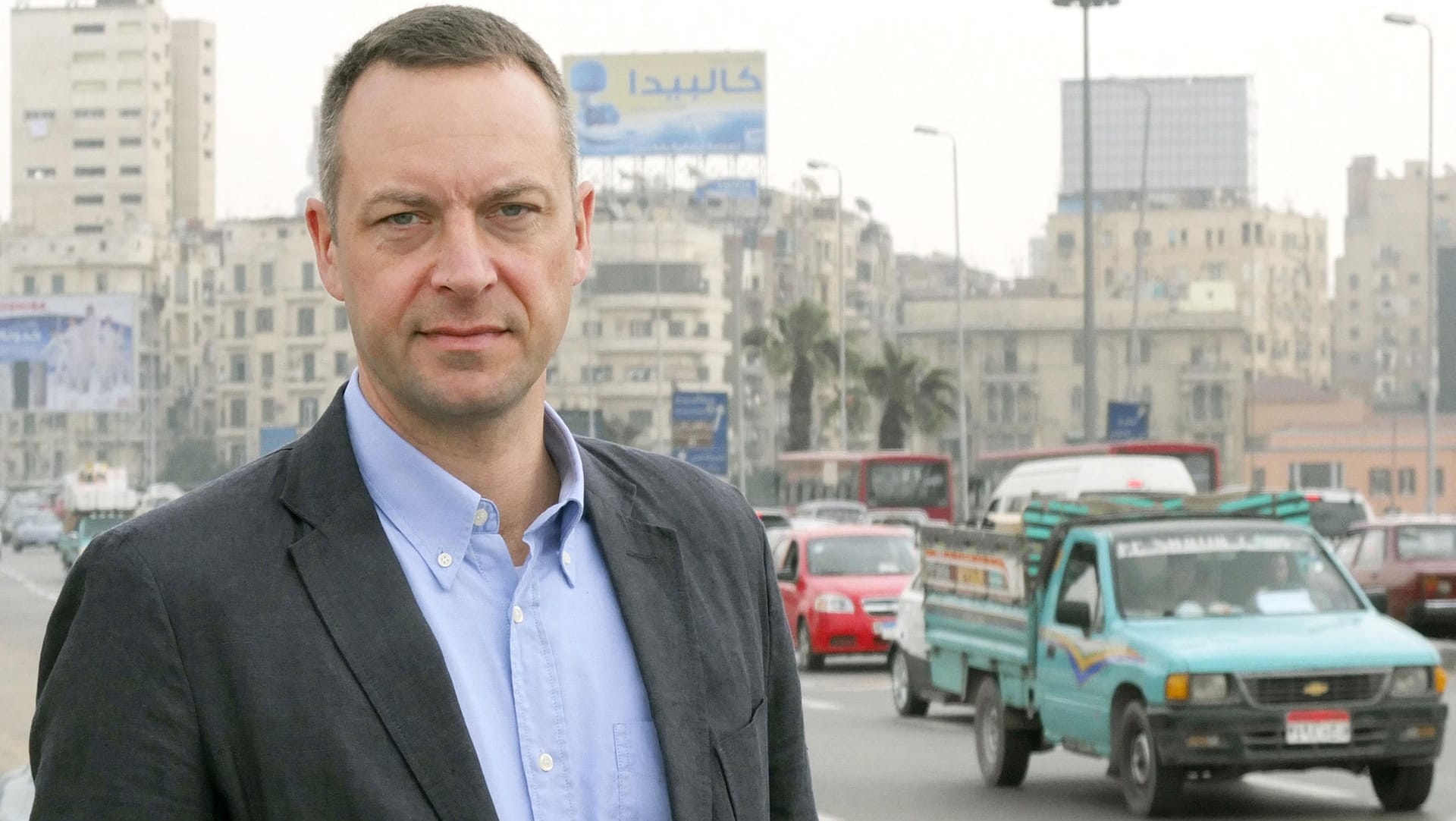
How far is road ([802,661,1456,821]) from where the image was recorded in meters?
13.8

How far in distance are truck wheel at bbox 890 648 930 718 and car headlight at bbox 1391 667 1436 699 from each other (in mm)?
7235

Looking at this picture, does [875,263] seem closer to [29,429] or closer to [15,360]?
[29,429]

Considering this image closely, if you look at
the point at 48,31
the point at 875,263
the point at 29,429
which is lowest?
the point at 29,429

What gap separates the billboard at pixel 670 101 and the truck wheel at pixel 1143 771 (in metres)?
98.1

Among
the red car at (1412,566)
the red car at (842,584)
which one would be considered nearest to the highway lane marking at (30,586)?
the red car at (842,584)

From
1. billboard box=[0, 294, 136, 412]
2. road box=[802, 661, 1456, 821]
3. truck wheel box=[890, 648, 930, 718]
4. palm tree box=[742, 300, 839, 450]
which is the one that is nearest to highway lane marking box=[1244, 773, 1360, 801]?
road box=[802, 661, 1456, 821]

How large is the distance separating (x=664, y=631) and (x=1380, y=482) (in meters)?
128

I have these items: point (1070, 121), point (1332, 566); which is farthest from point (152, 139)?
point (1332, 566)

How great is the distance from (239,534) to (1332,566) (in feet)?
42.1

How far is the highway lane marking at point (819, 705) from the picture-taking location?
875 inches

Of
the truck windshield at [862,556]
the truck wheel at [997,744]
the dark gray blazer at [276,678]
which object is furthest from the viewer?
the truck windshield at [862,556]

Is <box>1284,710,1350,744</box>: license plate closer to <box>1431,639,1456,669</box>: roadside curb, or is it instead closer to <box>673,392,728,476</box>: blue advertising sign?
<box>1431,639,1456,669</box>: roadside curb

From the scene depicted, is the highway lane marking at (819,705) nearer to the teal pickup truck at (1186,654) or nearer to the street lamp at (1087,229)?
the teal pickup truck at (1186,654)

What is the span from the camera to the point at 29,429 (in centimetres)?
16688
